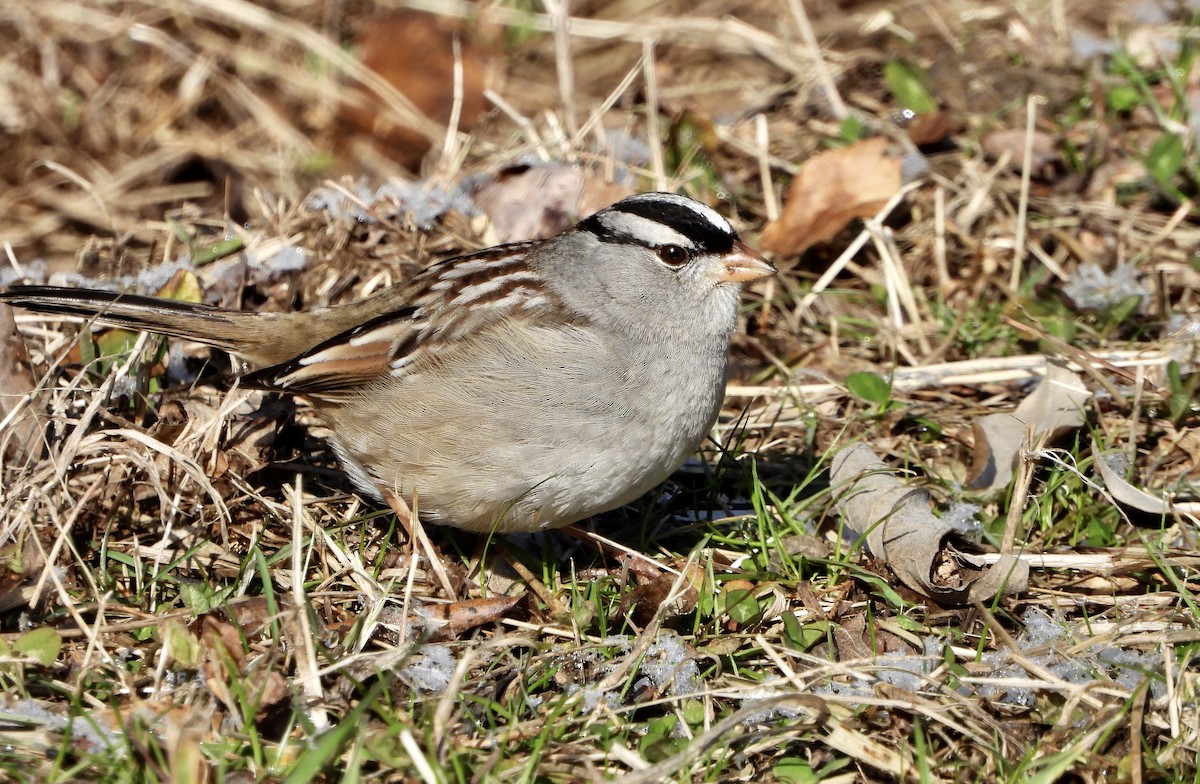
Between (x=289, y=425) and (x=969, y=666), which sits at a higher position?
(x=289, y=425)

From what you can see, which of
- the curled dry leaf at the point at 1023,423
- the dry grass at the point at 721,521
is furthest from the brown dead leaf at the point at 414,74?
the curled dry leaf at the point at 1023,423

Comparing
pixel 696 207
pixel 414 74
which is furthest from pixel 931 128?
pixel 414 74

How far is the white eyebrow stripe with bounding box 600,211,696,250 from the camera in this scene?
3.13 metres

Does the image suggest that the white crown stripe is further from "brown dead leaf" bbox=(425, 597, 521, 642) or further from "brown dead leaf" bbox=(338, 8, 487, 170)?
"brown dead leaf" bbox=(338, 8, 487, 170)

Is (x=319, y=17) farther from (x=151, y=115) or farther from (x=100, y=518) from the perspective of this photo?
(x=100, y=518)

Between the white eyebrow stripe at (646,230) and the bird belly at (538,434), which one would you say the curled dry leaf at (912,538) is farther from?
the white eyebrow stripe at (646,230)

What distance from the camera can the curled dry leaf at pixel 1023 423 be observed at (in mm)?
3385

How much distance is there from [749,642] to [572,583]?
449mm

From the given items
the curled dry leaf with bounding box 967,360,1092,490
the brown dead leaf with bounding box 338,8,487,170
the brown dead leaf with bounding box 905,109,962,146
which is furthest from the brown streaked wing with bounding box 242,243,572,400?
the brown dead leaf with bounding box 338,8,487,170

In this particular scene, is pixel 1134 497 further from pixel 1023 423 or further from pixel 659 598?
pixel 659 598

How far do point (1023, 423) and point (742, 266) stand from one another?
982mm

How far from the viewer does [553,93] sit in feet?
19.9

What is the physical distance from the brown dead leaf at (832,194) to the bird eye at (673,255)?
124 cm

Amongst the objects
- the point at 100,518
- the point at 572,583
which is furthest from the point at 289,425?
the point at 572,583
